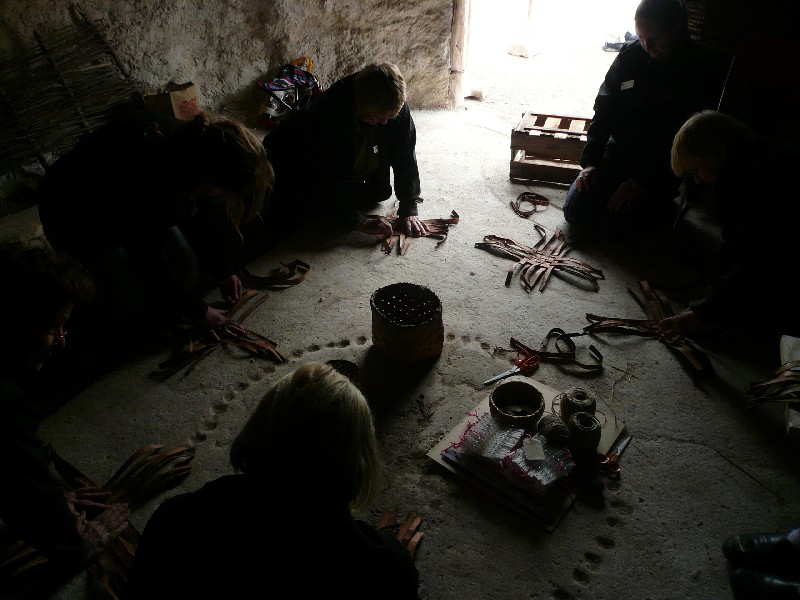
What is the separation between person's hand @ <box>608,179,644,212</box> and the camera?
4.03 meters

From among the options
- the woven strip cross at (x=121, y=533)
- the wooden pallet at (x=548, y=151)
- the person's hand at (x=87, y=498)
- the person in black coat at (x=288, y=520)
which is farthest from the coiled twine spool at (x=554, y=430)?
the wooden pallet at (x=548, y=151)

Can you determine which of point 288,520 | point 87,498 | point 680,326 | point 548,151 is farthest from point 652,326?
point 87,498

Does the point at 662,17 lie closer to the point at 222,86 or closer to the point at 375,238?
the point at 375,238

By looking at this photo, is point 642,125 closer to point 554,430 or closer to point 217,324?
point 554,430

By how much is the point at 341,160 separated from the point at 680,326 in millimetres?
2382

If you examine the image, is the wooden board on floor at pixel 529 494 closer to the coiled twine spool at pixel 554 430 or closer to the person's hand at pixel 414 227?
the coiled twine spool at pixel 554 430

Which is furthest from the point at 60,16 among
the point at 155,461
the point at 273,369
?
the point at 155,461

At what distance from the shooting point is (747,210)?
2844 mm

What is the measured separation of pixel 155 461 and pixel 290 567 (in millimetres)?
1579

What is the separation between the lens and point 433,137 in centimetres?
577

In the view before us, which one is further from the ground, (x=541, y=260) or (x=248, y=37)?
(x=248, y=37)

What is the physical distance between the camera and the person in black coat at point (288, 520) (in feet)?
4.18

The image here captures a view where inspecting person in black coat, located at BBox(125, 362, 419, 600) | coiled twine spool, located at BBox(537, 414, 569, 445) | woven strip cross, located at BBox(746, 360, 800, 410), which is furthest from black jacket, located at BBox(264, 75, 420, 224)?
person in black coat, located at BBox(125, 362, 419, 600)

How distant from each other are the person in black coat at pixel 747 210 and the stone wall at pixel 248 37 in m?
3.92
